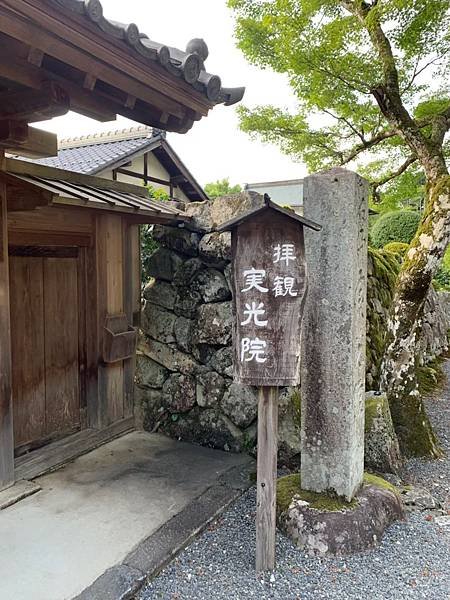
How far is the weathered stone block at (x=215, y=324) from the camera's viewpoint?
190 inches

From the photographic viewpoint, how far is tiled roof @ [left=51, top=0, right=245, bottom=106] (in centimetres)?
204

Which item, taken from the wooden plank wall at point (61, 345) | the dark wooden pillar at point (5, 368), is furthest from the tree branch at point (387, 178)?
Result: the dark wooden pillar at point (5, 368)

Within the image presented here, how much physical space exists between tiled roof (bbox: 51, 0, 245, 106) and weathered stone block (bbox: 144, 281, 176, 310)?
2.67 meters

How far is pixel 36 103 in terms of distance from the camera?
2.95m

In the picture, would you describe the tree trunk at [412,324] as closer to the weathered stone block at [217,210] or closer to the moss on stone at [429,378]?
the weathered stone block at [217,210]

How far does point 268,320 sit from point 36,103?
2.03 meters

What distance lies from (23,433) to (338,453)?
2.91 metres

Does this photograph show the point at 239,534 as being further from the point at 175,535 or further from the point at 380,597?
the point at 380,597

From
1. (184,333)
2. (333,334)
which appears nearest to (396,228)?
(184,333)

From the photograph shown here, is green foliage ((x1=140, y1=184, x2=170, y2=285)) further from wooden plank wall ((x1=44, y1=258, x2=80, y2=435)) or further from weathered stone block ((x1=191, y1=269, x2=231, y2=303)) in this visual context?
wooden plank wall ((x1=44, y1=258, x2=80, y2=435))

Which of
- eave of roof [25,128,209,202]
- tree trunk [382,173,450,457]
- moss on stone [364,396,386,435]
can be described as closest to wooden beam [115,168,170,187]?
eave of roof [25,128,209,202]

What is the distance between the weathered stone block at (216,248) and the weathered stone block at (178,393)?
1298 mm

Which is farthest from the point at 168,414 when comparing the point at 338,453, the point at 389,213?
the point at 389,213

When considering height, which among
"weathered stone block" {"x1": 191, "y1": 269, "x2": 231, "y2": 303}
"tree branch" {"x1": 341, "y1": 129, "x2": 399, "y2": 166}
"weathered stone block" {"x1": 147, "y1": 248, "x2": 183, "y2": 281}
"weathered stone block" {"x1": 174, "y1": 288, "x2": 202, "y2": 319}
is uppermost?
"tree branch" {"x1": 341, "y1": 129, "x2": 399, "y2": 166}
